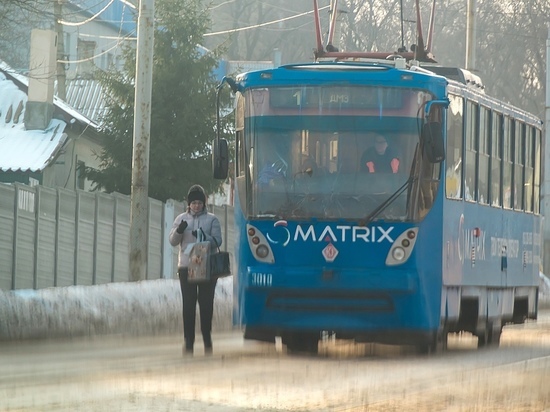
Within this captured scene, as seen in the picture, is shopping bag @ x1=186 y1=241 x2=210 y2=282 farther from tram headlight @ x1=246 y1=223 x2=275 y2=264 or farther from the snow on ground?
the snow on ground

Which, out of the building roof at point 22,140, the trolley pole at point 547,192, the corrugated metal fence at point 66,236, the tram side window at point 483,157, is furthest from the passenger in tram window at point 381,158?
the building roof at point 22,140

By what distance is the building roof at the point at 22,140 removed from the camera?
4116 centimetres

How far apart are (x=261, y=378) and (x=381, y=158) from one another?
3.77 m

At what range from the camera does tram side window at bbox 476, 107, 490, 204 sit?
62.2 ft

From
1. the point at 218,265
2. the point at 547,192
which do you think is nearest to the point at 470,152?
the point at 218,265

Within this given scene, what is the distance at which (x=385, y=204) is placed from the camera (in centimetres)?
1669

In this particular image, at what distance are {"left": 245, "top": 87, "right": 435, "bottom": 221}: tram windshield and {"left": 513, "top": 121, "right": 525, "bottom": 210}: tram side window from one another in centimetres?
412

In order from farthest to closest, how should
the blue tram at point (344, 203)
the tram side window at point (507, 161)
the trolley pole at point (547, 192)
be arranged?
the trolley pole at point (547, 192)
the tram side window at point (507, 161)
the blue tram at point (344, 203)

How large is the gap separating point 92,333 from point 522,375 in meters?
7.08

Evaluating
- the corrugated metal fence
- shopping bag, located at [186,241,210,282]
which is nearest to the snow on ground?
shopping bag, located at [186,241,210,282]

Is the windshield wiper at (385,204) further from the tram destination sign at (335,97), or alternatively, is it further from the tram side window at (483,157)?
the tram side window at (483,157)

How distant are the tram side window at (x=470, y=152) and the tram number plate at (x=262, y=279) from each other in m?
2.75

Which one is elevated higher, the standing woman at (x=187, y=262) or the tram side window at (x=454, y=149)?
the tram side window at (x=454, y=149)

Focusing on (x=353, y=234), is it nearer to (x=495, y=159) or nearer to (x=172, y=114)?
(x=495, y=159)
